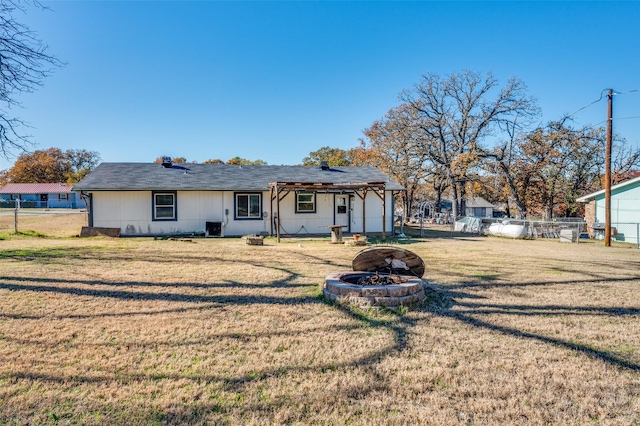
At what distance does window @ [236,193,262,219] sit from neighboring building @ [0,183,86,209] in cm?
4293

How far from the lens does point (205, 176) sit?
17500mm

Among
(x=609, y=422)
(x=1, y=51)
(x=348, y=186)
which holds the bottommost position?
(x=609, y=422)

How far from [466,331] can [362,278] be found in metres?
1.85

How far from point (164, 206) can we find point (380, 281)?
12.9 m

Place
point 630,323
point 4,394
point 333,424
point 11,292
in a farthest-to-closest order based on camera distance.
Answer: point 11,292, point 630,323, point 4,394, point 333,424

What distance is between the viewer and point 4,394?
279cm

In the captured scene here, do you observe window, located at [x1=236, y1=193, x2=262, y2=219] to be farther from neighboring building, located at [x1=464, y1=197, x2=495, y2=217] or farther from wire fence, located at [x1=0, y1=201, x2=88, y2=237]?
neighboring building, located at [x1=464, y1=197, x2=495, y2=217]

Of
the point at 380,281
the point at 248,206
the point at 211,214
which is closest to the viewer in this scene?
the point at 380,281

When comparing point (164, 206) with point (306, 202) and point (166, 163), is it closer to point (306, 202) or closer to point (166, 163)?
point (166, 163)

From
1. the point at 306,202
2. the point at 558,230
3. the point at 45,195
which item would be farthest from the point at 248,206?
the point at 45,195

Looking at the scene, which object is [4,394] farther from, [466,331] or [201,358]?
[466,331]

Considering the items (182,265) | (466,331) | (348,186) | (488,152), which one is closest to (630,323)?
(466,331)

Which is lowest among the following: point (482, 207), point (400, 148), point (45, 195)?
point (482, 207)

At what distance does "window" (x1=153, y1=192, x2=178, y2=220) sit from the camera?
Answer: 15.8 m
